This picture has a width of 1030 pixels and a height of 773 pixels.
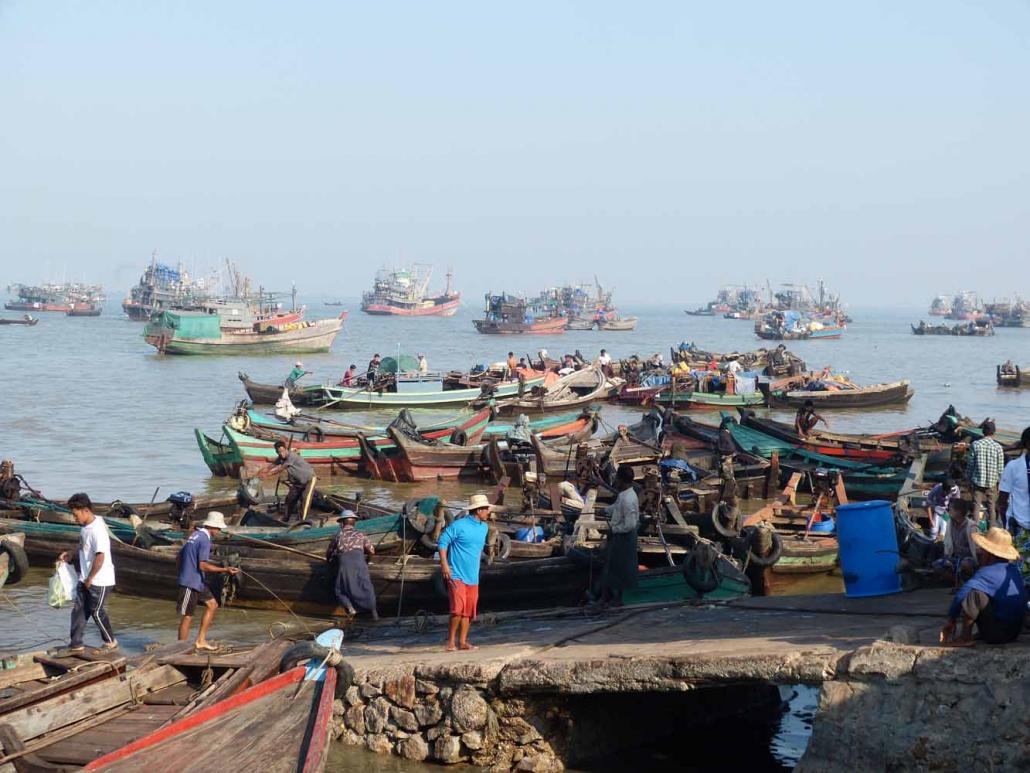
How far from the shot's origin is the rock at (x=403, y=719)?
794 cm

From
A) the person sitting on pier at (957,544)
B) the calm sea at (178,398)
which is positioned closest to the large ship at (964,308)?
the calm sea at (178,398)

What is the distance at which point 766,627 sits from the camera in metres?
8.38

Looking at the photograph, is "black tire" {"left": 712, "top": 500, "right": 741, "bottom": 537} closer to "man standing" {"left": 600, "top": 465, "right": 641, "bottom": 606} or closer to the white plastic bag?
"man standing" {"left": 600, "top": 465, "right": 641, "bottom": 606}

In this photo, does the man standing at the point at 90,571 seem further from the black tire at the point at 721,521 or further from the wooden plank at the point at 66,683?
the black tire at the point at 721,521

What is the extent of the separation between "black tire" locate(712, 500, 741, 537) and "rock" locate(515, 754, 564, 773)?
5549 mm

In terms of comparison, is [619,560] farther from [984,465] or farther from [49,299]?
[49,299]

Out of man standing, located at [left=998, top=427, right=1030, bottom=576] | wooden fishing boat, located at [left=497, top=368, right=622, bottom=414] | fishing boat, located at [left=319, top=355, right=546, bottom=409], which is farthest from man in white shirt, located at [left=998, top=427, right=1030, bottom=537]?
fishing boat, located at [left=319, top=355, right=546, bottom=409]

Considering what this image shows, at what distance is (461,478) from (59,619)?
10371 millimetres

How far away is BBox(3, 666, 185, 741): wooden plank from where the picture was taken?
6.76 m

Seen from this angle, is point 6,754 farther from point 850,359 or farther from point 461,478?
point 850,359

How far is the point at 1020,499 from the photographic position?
7977 mm

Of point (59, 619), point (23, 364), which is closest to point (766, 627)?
point (59, 619)

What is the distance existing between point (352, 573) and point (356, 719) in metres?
2.93

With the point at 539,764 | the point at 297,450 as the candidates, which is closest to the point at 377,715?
the point at 539,764
